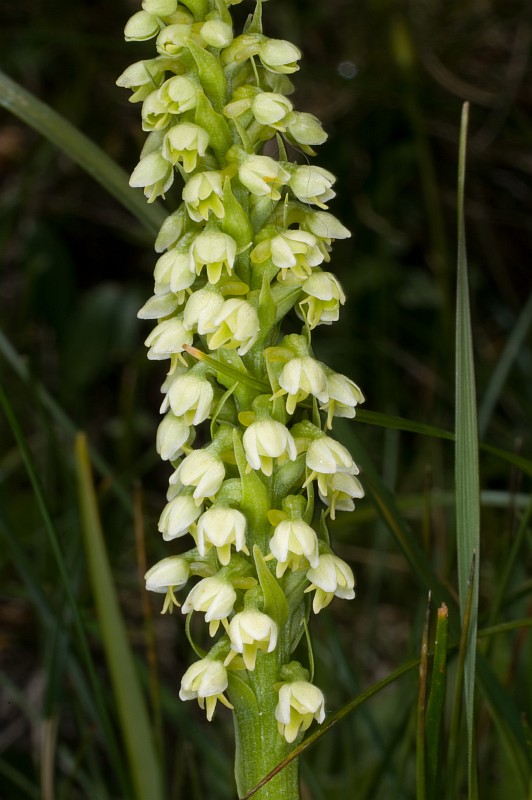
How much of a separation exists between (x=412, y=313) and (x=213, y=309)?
2.32m

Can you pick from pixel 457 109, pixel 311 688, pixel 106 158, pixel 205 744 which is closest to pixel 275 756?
pixel 311 688

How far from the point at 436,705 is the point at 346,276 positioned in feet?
7.11

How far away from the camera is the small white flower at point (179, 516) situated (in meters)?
0.89

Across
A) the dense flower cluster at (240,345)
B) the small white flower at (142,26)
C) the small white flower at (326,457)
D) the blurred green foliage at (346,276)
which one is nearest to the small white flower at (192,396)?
the dense flower cluster at (240,345)

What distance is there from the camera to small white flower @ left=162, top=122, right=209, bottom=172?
0.84 m

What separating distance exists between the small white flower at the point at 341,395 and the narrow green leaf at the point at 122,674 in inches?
9.7

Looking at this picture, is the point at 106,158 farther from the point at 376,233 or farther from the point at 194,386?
the point at 376,233

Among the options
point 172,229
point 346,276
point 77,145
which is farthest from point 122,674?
point 346,276

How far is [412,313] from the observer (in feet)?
10.2

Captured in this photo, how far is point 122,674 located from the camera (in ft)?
2.71

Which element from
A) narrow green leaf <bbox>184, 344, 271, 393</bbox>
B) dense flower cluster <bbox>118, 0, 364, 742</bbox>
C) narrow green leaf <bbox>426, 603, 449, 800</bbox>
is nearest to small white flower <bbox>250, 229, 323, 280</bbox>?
dense flower cluster <bbox>118, 0, 364, 742</bbox>

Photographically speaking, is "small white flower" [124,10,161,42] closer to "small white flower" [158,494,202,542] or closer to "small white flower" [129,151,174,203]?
"small white flower" [129,151,174,203]

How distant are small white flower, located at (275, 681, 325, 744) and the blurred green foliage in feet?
3.46

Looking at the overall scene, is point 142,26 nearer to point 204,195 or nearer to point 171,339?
point 204,195
